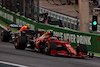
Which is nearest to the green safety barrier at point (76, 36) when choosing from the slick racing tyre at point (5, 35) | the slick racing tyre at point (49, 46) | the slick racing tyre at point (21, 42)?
the slick racing tyre at point (5, 35)

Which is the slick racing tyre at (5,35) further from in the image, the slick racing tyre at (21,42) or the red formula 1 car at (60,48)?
the red formula 1 car at (60,48)

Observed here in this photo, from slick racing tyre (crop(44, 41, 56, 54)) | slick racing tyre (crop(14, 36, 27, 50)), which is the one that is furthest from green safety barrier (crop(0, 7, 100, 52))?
slick racing tyre (crop(44, 41, 56, 54))

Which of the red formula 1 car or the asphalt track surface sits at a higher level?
the red formula 1 car

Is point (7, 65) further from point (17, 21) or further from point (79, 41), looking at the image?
point (17, 21)

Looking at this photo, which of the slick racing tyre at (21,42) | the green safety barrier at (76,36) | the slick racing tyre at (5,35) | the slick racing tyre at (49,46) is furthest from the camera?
the slick racing tyre at (5,35)

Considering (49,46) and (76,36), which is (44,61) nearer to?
(49,46)

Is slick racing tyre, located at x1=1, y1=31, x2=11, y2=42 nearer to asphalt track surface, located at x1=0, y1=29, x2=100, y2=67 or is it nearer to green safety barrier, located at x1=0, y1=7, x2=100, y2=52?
green safety barrier, located at x1=0, y1=7, x2=100, y2=52

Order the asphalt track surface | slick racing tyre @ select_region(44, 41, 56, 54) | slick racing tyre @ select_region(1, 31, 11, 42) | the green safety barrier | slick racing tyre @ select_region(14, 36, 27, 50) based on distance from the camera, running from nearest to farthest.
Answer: the asphalt track surface, slick racing tyre @ select_region(44, 41, 56, 54), slick racing tyre @ select_region(14, 36, 27, 50), the green safety barrier, slick racing tyre @ select_region(1, 31, 11, 42)

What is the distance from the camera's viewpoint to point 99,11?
45031 millimetres

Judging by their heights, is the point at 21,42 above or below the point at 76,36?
below

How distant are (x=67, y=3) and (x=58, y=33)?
36.1 metres

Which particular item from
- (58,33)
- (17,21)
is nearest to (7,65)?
(58,33)

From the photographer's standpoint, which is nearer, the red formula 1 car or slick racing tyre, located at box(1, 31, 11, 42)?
the red formula 1 car

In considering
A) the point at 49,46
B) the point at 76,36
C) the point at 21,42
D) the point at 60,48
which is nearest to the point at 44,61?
the point at 49,46
